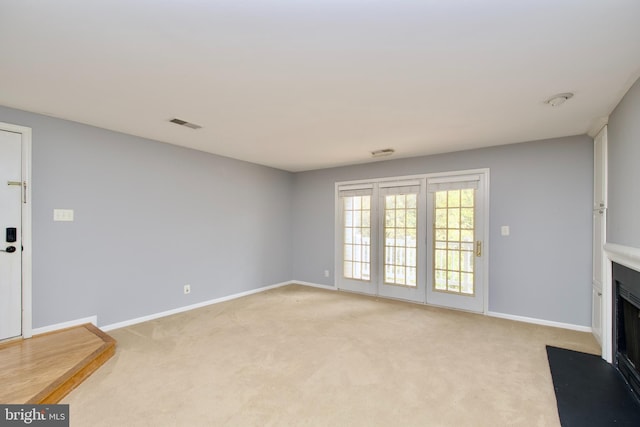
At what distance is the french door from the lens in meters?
4.43

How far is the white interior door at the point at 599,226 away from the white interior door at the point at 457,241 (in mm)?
1156

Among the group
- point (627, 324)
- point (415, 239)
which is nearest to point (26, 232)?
point (415, 239)

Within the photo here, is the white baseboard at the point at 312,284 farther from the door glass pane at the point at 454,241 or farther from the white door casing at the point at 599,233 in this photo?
the white door casing at the point at 599,233

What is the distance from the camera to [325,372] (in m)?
2.65

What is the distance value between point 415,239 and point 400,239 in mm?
260

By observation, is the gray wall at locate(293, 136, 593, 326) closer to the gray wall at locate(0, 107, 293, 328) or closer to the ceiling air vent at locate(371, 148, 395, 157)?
the ceiling air vent at locate(371, 148, 395, 157)

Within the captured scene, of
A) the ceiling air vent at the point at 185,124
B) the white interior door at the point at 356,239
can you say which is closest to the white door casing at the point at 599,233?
the white interior door at the point at 356,239

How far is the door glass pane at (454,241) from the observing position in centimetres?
443

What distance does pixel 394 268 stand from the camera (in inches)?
203

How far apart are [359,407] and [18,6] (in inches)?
121

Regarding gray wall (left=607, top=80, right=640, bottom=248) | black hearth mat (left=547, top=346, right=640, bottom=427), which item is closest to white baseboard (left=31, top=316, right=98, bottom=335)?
black hearth mat (left=547, top=346, right=640, bottom=427)

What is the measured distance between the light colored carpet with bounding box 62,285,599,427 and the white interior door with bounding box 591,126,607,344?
0.30 meters

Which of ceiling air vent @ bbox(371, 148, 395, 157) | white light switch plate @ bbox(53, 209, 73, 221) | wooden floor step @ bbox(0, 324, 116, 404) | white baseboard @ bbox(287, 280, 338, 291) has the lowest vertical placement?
white baseboard @ bbox(287, 280, 338, 291)

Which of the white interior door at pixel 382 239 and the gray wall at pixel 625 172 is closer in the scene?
the gray wall at pixel 625 172
